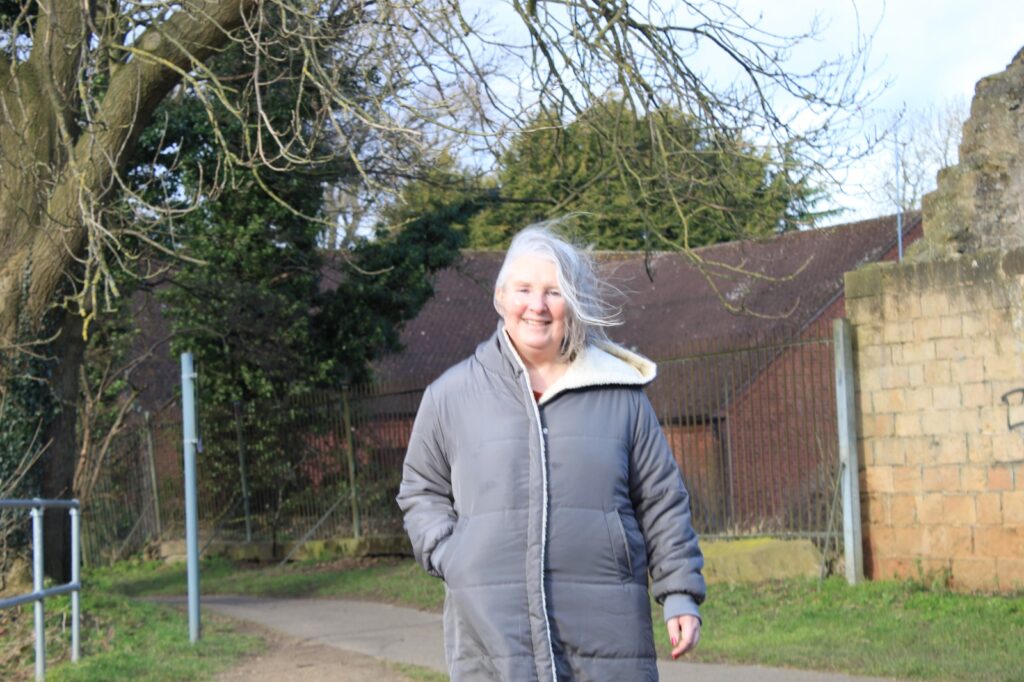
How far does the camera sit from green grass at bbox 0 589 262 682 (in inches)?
328

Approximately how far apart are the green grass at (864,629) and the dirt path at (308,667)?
2.02 meters

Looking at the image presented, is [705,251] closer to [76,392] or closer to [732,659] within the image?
[76,392]

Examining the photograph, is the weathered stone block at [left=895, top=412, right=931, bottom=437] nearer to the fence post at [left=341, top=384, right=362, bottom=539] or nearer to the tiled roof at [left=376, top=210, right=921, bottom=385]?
the fence post at [left=341, top=384, right=362, bottom=539]

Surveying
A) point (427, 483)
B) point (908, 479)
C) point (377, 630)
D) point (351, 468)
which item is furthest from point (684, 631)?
point (351, 468)

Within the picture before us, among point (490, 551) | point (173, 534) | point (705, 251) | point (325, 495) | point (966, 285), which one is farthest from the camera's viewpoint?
point (705, 251)

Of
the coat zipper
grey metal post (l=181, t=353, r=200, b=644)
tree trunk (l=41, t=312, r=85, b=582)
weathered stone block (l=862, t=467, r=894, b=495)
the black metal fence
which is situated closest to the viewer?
the coat zipper

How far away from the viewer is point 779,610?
9.99m

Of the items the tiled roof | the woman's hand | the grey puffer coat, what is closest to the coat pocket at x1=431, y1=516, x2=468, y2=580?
the grey puffer coat

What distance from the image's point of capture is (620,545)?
11.2 feet

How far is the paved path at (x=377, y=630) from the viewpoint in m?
7.71

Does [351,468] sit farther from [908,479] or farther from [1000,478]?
[1000,478]

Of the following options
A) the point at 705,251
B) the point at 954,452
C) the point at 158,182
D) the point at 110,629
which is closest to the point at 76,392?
the point at 110,629

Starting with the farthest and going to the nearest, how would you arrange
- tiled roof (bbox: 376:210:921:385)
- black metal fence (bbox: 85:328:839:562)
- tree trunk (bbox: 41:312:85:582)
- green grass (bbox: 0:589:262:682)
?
tiled roof (bbox: 376:210:921:385) → tree trunk (bbox: 41:312:85:582) → black metal fence (bbox: 85:328:839:562) → green grass (bbox: 0:589:262:682)

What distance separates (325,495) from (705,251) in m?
14.2
